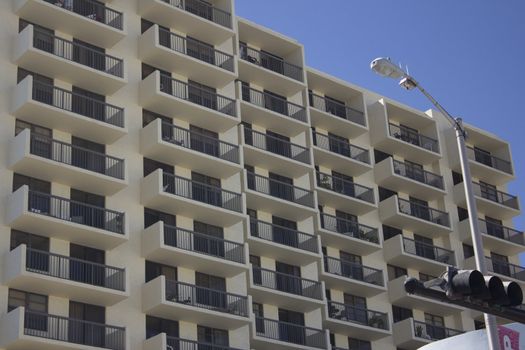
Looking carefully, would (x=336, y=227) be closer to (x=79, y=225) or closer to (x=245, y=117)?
(x=245, y=117)

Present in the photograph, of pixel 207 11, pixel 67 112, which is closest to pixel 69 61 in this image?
pixel 67 112

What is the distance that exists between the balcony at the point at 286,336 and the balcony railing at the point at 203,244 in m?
4.17

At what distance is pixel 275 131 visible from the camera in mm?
65375

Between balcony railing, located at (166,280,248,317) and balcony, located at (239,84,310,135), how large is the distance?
42.9 ft

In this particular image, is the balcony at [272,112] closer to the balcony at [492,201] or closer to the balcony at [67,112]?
the balcony at [67,112]

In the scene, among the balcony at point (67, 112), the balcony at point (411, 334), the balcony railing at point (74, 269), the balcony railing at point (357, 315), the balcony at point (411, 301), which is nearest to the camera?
the balcony railing at point (74, 269)

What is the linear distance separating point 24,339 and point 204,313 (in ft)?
35.1

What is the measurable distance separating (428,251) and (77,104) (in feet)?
94.9

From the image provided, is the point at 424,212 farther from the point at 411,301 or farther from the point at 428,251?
the point at 411,301

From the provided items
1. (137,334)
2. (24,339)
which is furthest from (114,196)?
(24,339)

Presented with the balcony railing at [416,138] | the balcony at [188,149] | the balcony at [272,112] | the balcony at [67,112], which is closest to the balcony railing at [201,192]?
the balcony at [188,149]

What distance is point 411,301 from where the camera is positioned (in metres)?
68.1

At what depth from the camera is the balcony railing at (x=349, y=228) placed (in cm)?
6644

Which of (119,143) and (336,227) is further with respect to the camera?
(336,227)
